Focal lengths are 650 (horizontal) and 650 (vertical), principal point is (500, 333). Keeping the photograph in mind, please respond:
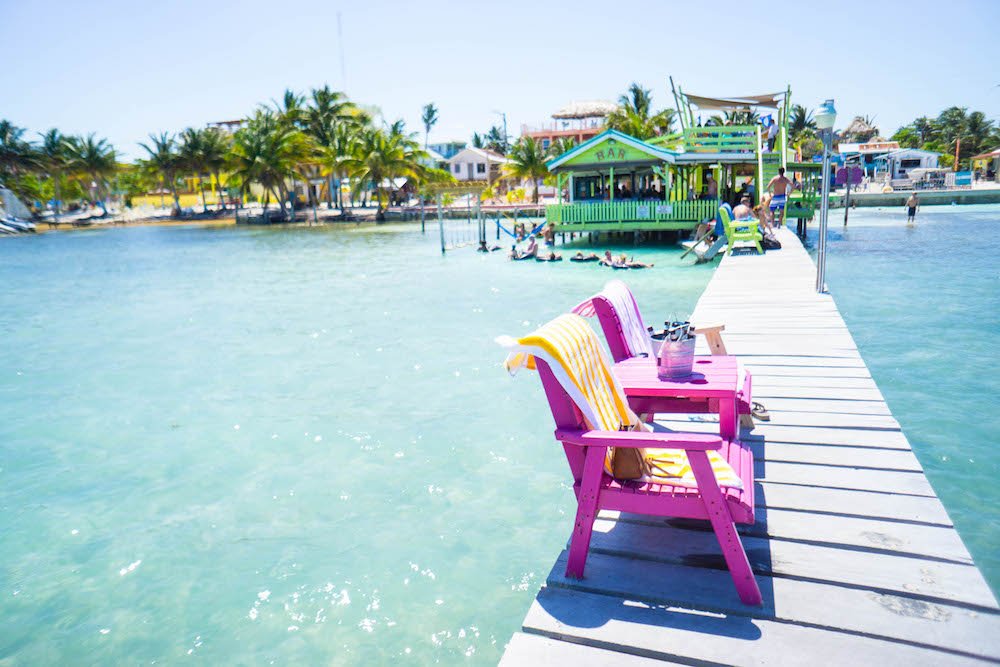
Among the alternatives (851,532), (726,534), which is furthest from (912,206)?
(726,534)

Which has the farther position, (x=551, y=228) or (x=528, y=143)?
(x=528, y=143)

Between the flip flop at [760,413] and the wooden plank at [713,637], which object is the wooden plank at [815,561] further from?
the flip flop at [760,413]

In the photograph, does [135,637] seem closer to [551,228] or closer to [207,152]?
A: [551,228]

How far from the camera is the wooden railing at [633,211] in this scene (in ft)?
76.7

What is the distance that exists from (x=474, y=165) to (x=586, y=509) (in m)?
74.2

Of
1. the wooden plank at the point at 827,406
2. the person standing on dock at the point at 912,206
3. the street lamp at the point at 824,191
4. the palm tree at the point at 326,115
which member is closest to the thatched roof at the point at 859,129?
the person standing on dock at the point at 912,206

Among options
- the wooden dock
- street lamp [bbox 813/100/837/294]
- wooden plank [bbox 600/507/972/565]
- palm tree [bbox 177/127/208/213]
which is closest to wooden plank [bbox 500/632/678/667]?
the wooden dock

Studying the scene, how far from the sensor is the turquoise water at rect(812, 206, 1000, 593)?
16.8 feet

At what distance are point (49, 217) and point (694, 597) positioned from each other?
Answer: 273ft

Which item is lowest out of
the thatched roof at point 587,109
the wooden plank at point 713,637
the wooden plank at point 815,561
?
the wooden plank at point 713,637

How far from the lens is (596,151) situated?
2439cm

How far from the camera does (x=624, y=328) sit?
13.9 feet

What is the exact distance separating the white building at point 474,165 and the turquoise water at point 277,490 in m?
61.1

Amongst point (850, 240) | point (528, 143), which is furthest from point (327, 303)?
point (528, 143)
